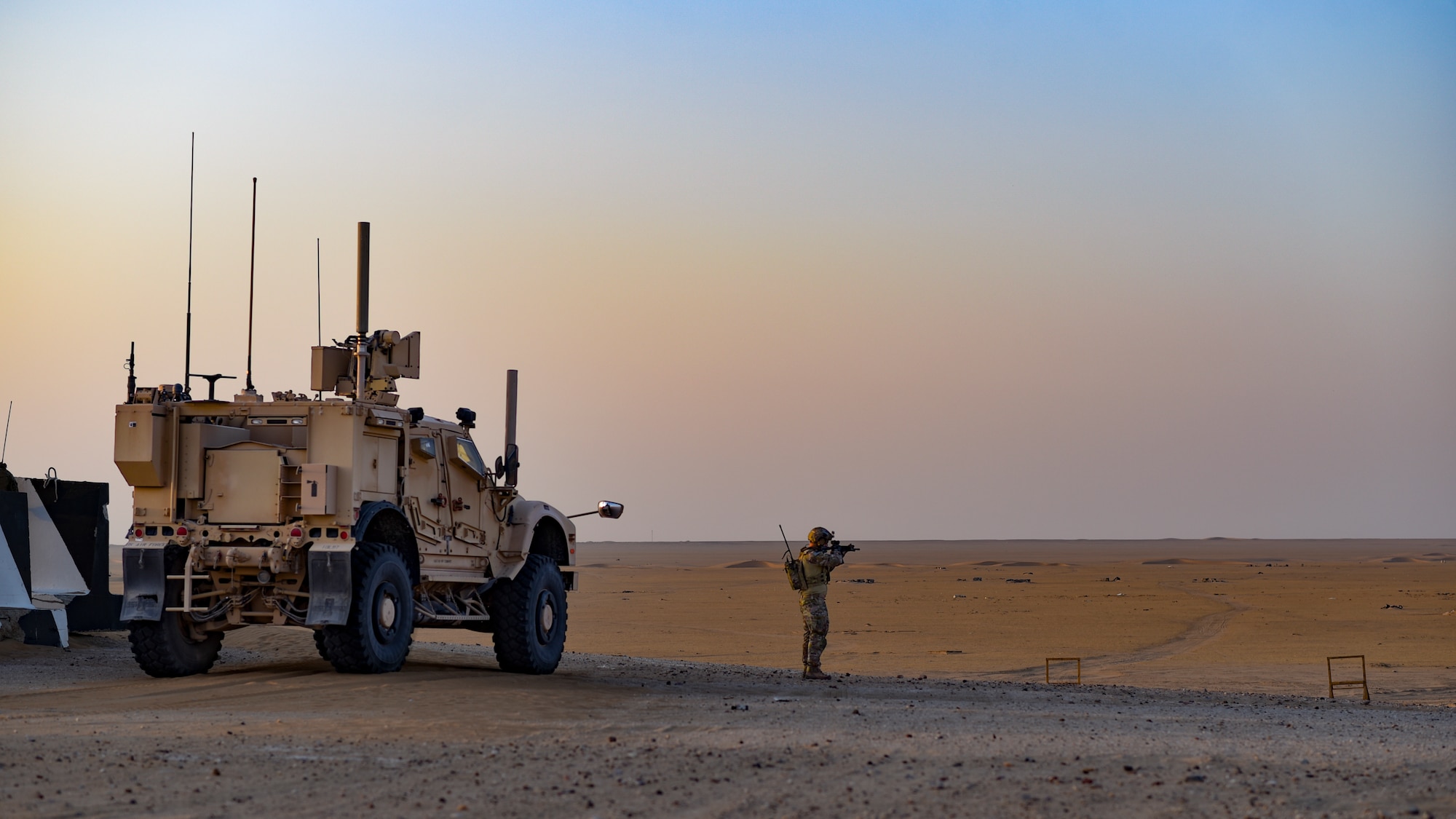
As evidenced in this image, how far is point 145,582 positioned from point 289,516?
170cm

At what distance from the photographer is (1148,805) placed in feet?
28.5

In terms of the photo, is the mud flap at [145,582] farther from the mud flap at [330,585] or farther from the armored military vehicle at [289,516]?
the mud flap at [330,585]

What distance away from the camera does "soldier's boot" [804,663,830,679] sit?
1797 centimetres

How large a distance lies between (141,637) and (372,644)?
8.52 feet

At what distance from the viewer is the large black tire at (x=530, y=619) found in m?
17.1

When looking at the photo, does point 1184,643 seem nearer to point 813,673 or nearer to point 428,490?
point 813,673

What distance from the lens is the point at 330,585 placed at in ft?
47.4

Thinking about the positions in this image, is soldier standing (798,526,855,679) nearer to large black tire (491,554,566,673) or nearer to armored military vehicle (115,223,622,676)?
large black tire (491,554,566,673)

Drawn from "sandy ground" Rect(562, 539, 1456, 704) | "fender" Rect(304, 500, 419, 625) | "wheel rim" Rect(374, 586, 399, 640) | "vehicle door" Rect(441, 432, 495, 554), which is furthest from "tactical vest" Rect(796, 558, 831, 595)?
"sandy ground" Rect(562, 539, 1456, 704)

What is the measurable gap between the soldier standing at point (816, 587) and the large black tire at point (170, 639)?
713cm

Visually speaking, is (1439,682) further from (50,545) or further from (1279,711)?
(50,545)

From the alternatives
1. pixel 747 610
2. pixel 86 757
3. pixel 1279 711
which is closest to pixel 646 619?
pixel 747 610

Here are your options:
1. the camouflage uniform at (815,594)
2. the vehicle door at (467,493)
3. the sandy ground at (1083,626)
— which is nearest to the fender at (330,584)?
the vehicle door at (467,493)

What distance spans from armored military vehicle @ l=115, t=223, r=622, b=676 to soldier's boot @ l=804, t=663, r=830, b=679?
→ 4511 mm
